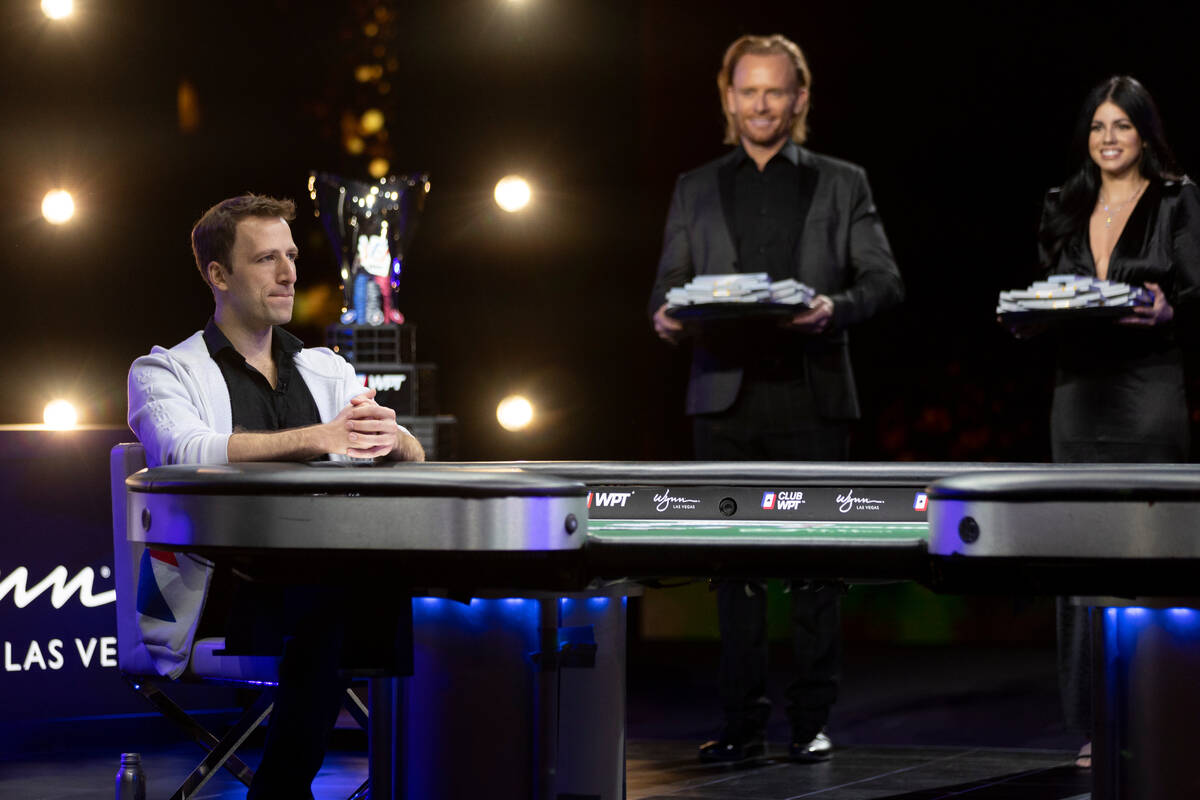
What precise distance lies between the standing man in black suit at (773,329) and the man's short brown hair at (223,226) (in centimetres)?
124

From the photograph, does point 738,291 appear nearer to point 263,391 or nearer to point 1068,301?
point 1068,301

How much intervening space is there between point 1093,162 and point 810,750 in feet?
5.22

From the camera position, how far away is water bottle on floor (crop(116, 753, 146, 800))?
3119 millimetres

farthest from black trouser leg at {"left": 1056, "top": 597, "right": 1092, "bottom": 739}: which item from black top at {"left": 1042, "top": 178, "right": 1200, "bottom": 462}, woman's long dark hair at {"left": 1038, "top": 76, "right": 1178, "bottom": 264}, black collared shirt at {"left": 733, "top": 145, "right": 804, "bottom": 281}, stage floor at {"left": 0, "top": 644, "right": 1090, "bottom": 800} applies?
black collared shirt at {"left": 733, "top": 145, "right": 804, "bottom": 281}

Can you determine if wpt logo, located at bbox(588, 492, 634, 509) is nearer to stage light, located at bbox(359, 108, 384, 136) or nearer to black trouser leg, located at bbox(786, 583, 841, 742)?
black trouser leg, located at bbox(786, 583, 841, 742)

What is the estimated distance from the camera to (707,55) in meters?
6.62

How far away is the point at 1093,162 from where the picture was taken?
13.3 feet

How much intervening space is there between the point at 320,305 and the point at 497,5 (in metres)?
1.28

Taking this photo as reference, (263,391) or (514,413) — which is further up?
(263,391)

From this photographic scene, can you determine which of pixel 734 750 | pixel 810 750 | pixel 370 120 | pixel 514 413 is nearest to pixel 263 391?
pixel 734 750

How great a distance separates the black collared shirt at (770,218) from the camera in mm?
4258

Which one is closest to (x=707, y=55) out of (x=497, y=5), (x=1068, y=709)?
(x=497, y=5)

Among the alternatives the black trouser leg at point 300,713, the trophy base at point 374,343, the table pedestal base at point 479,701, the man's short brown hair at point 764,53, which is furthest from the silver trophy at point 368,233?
the table pedestal base at point 479,701

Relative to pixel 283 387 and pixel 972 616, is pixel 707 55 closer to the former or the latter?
pixel 972 616
